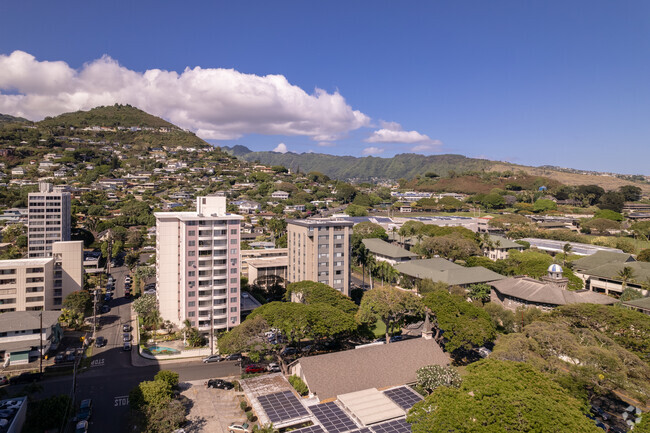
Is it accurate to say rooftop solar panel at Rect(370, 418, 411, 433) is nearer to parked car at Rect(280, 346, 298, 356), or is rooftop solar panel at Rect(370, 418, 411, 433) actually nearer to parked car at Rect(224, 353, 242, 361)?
parked car at Rect(280, 346, 298, 356)

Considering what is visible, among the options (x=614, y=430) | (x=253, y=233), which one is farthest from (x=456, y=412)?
(x=253, y=233)

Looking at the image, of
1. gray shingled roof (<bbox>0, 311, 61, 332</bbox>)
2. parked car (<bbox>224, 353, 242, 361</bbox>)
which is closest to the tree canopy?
parked car (<bbox>224, 353, 242, 361</bbox>)

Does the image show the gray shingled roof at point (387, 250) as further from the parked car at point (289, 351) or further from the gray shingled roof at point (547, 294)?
the parked car at point (289, 351)

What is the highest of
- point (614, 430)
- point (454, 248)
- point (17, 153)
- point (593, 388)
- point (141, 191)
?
point (17, 153)

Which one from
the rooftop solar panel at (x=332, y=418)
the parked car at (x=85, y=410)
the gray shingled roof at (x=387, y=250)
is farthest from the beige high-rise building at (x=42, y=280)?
the gray shingled roof at (x=387, y=250)

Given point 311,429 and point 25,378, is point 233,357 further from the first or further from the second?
point 25,378

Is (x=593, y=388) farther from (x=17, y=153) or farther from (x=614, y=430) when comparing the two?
(x=17, y=153)
